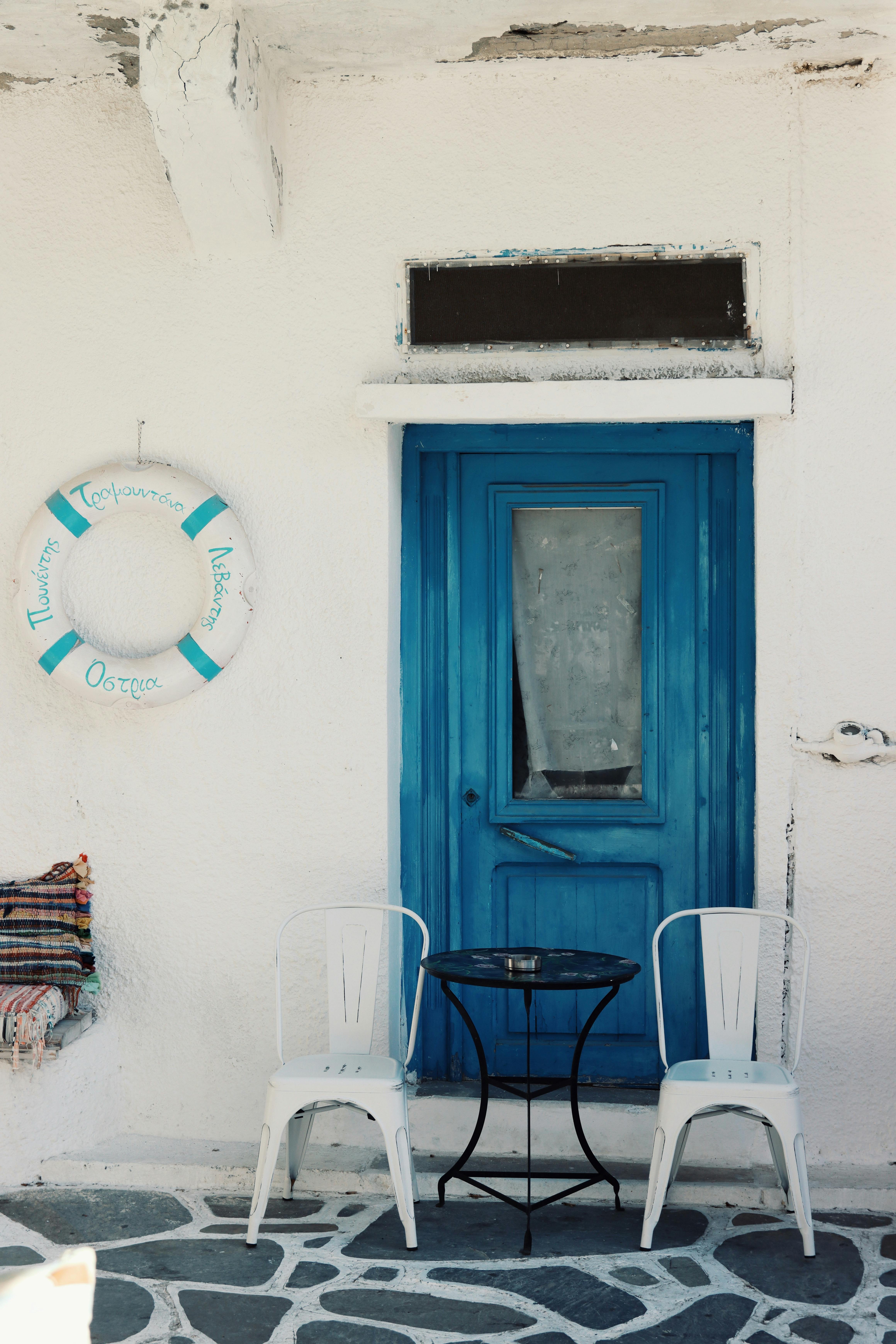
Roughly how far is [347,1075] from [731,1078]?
3.00ft

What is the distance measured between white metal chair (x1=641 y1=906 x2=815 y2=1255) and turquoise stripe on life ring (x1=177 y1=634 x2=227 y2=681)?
143cm

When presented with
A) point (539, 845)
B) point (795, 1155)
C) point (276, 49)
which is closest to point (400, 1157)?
point (795, 1155)

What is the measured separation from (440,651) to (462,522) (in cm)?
40

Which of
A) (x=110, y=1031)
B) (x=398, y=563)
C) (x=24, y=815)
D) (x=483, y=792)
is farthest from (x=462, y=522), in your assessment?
(x=110, y=1031)

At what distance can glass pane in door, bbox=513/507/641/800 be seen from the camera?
11.6 feet

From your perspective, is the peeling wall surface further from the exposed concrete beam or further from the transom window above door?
the transom window above door

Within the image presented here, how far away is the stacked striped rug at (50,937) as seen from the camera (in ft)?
10.9

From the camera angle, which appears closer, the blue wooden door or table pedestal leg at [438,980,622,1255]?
table pedestal leg at [438,980,622,1255]

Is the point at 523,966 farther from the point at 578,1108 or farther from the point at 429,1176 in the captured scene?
the point at 429,1176

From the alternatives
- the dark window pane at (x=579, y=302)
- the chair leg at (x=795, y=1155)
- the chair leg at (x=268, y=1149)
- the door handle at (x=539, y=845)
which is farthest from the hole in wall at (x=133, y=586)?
the chair leg at (x=795, y=1155)

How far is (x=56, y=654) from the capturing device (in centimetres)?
334

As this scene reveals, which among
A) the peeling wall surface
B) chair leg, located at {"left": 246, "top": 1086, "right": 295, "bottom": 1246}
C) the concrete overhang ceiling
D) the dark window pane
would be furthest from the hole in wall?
chair leg, located at {"left": 246, "top": 1086, "right": 295, "bottom": 1246}

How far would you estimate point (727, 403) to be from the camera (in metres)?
3.20

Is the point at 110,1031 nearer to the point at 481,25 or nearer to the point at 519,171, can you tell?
the point at 519,171
